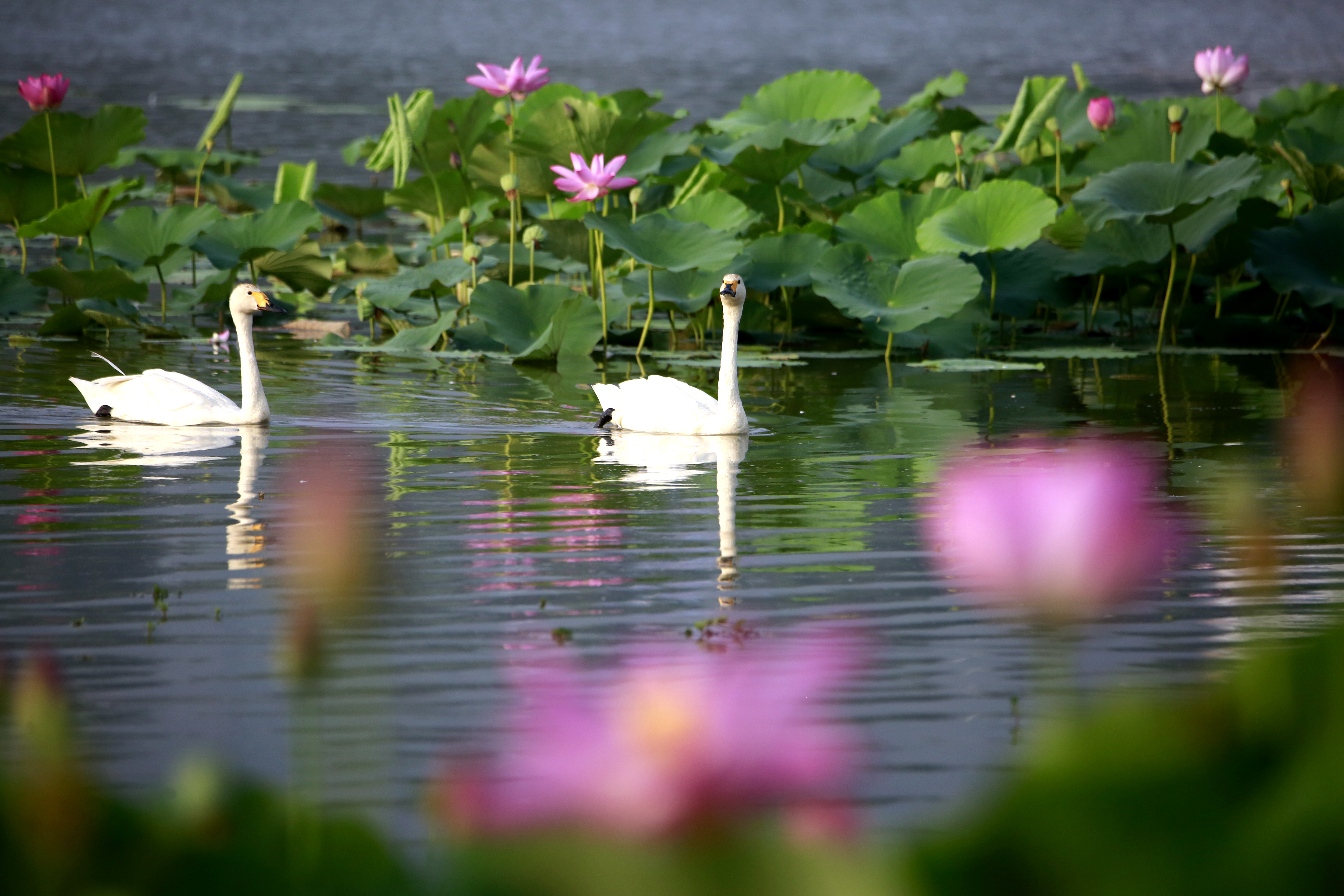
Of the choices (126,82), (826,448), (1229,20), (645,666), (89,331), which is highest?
(1229,20)

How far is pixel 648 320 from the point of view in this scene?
34.2ft

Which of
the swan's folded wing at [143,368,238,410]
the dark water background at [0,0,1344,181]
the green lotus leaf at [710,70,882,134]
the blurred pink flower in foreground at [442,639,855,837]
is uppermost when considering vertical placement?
the dark water background at [0,0,1344,181]

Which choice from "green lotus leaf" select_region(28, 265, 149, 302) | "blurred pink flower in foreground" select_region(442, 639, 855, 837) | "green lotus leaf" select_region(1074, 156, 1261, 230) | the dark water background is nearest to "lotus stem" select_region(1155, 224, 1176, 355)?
"green lotus leaf" select_region(1074, 156, 1261, 230)

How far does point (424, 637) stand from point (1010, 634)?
60.2 inches

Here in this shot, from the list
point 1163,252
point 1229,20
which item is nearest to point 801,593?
point 1163,252

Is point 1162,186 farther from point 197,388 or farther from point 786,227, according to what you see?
point 197,388

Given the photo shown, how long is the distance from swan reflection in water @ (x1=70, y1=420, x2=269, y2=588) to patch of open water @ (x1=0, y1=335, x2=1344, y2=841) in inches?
1.1

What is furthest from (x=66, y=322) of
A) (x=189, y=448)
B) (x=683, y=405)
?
(x=683, y=405)

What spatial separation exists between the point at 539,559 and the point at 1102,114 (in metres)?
7.88

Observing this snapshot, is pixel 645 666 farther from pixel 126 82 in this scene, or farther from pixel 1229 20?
pixel 1229 20

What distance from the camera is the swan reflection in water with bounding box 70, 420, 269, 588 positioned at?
20.3 feet

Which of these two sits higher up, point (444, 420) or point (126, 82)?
point (126, 82)

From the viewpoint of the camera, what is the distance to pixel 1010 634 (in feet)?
14.6

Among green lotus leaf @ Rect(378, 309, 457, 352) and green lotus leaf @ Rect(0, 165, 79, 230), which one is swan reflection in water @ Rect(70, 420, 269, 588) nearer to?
green lotus leaf @ Rect(378, 309, 457, 352)
